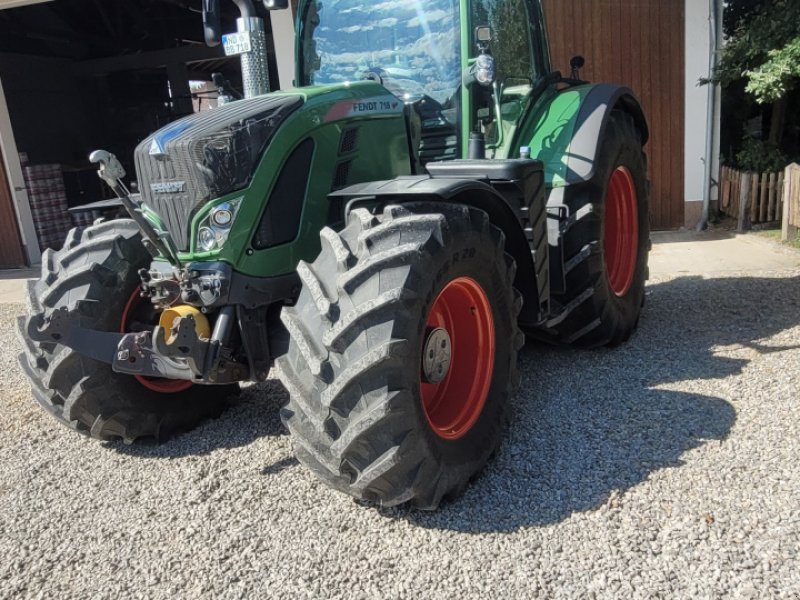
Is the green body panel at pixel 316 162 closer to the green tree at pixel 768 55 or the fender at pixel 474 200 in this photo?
the fender at pixel 474 200

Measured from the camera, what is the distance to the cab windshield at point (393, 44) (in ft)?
11.7

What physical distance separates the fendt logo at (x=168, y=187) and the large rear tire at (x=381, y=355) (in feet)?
2.39

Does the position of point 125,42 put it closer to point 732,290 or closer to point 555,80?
point 555,80

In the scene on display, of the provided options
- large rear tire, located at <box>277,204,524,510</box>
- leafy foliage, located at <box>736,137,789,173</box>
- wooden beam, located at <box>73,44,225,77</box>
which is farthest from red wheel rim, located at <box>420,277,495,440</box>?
wooden beam, located at <box>73,44,225,77</box>

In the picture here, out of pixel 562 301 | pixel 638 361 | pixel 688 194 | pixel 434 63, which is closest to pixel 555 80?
pixel 434 63

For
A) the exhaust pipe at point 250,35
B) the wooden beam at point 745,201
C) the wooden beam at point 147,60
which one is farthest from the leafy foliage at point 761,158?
the wooden beam at point 147,60

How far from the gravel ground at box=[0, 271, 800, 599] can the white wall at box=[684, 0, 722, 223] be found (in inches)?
196

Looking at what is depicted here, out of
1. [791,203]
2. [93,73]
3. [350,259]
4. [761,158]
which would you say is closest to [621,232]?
[350,259]

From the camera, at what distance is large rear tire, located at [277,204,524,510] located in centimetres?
225

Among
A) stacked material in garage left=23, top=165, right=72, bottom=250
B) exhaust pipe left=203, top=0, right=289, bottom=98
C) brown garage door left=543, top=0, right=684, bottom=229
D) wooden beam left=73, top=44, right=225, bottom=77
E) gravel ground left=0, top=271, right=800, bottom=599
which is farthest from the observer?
wooden beam left=73, top=44, right=225, bottom=77

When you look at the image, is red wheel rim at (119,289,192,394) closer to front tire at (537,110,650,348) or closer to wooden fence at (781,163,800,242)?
front tire at (537,110,650,348)

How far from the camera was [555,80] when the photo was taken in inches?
176

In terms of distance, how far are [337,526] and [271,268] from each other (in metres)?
1.08

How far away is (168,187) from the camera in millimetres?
2824
